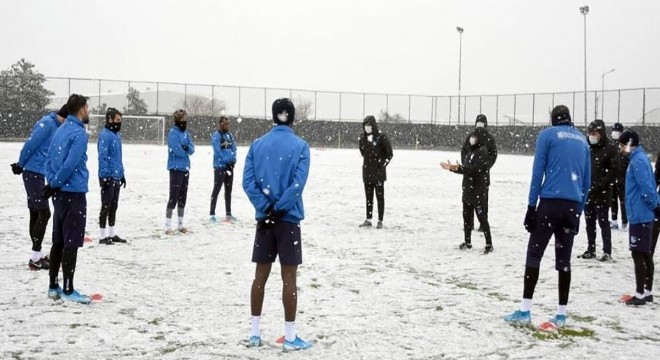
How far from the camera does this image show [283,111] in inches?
199

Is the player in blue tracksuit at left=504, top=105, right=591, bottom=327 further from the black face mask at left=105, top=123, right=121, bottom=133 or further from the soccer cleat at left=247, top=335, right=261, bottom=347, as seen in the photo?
the black face mask at left=105, top=123, right=121, bottom=133

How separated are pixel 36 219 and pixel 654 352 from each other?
6976mm

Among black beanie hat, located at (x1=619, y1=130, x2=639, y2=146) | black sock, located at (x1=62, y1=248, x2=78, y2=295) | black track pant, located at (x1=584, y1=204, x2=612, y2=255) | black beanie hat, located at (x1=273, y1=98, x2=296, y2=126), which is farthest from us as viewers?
black track pant, located at (x1=584, y1=204, x2=612, y2=255)

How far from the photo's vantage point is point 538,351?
513 centimetres

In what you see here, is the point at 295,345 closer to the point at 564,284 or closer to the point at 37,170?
the point at 564,284

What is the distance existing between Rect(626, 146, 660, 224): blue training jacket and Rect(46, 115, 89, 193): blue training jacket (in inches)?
221

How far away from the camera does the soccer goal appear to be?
47.8 metres

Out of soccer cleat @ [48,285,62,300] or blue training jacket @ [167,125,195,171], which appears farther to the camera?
blue training jacket @ [167,125,195,171]

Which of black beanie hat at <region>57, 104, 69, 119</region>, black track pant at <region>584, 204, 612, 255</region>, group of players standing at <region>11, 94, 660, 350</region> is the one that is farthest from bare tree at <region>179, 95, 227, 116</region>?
black beanie hat at <region>57, 104, 69, 119</region>

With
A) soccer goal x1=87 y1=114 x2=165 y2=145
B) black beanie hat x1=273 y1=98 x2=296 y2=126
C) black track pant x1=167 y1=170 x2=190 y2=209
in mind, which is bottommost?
black track pant x1=167 y1=170 x2=190 y2=209

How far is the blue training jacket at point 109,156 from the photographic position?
9.56m

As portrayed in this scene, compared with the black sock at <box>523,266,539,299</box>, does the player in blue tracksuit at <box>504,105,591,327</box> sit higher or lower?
higher

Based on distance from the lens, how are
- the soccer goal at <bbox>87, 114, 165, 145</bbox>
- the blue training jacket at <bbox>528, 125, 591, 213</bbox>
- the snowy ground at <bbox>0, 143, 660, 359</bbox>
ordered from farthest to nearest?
the soccer goal at <bbox>87, 114, 165, 145</bbox>
the blue training jacket at <bbox>528, 125, 591, 213</bbox>
the snowy ground at <bbox>0, 143, 660, 359</bbox>

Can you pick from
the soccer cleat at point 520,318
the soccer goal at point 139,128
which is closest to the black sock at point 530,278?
the soccer cleat at point 520,318
